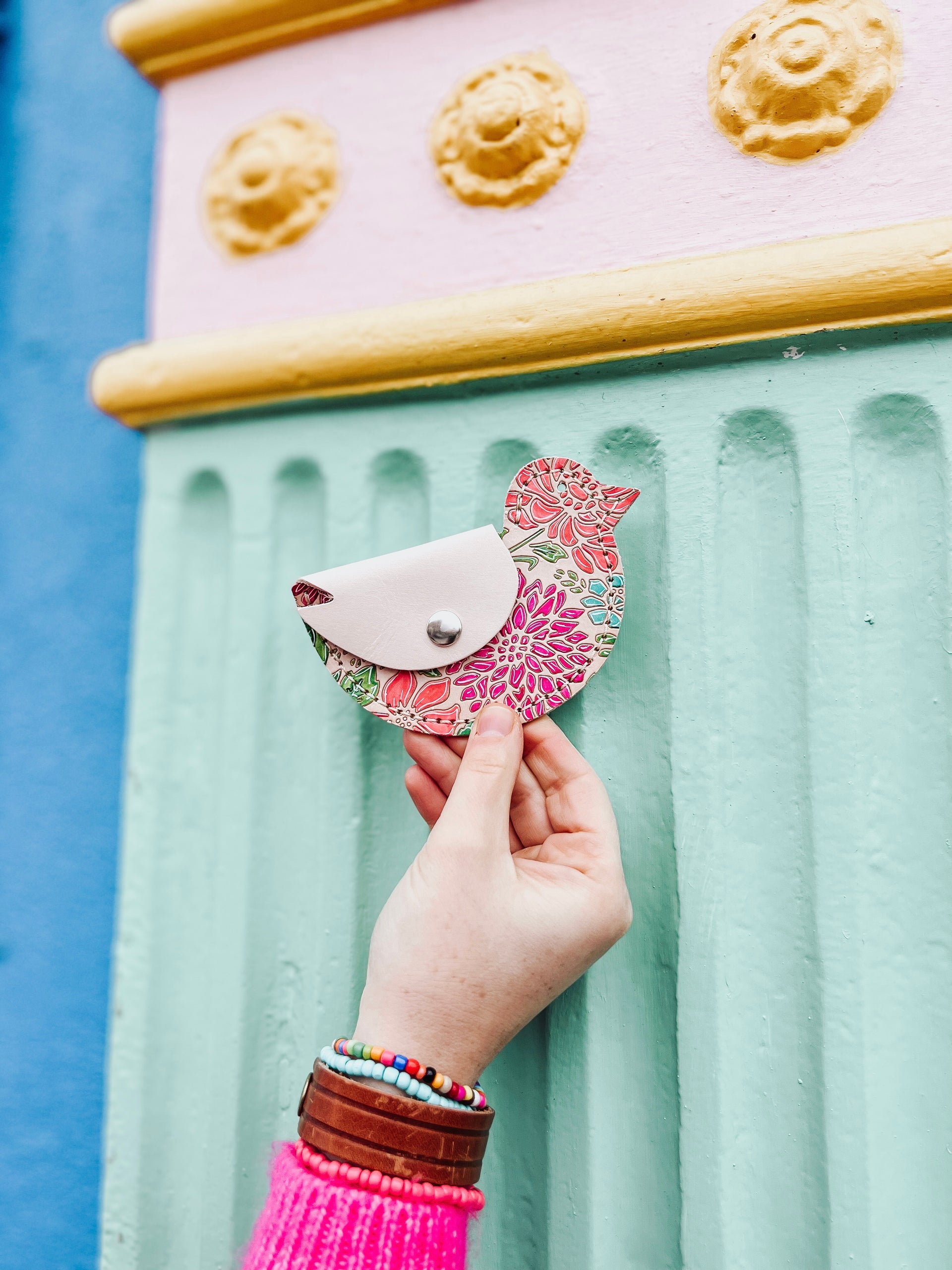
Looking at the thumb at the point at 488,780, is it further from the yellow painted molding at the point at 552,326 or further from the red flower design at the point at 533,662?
the yellow painted molding at the point at 552,326

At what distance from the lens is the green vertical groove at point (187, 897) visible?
664mm

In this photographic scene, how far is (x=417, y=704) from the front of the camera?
0.60 m

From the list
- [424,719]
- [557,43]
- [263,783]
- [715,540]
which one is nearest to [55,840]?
[263,783]

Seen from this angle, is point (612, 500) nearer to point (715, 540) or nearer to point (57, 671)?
point (715, 540)

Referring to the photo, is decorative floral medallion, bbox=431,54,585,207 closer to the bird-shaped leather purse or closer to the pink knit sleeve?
the bird-shaped leather purse

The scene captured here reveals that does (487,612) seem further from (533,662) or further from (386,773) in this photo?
(386,773)

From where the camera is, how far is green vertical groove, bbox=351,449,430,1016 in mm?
657

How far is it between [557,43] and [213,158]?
1.04 ft

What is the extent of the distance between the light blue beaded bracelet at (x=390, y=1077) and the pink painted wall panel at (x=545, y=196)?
21.8 inches

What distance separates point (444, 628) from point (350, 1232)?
1.12 ft

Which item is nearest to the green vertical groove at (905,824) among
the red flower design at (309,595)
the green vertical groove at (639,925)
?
the green vertical groove at (639,925)

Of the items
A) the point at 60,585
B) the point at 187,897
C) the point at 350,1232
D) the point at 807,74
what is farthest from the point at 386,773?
the point at 807,74

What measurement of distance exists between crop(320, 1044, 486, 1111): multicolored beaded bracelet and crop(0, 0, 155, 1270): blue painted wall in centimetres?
41

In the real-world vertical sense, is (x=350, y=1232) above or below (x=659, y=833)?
below
